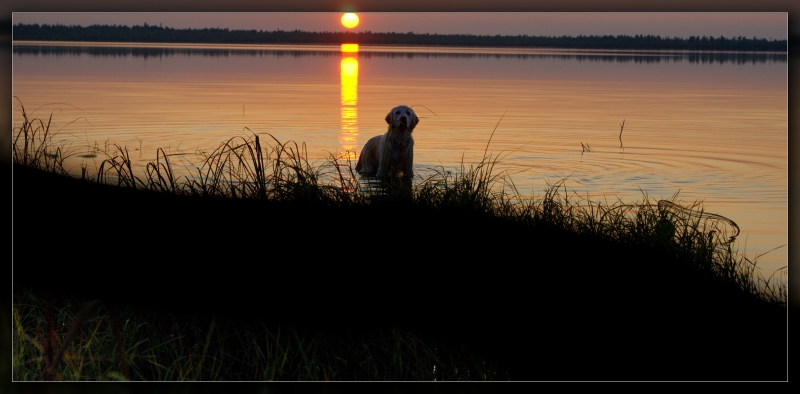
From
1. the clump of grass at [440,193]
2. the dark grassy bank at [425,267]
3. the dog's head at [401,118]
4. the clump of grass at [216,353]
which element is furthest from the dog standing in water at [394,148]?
the clump of grass at [216,353]

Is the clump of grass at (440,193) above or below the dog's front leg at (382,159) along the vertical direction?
below

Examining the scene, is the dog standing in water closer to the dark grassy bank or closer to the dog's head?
the dog's head

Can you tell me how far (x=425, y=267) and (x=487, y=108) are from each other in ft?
7.47

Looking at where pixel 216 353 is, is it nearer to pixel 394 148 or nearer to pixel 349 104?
pixel 349 104

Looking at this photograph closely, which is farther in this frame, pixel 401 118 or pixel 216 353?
pixel 401 118

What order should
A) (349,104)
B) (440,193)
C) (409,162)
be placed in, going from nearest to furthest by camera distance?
(440,193) < (349,104) < (409,162)

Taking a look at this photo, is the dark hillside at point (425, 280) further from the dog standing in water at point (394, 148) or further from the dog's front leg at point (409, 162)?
the dog's front leg at point (409, 162)

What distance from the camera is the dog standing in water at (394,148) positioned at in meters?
7.27

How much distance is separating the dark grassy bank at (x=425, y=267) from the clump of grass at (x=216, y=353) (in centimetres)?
5

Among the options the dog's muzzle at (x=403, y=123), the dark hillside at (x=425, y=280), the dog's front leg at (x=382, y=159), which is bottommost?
the dark hillside at (x=425, y=280)

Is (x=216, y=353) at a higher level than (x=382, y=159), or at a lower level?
lower

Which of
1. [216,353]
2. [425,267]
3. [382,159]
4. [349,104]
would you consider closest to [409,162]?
[349,104]

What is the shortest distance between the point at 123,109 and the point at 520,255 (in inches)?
121

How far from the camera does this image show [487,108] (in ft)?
26.3
